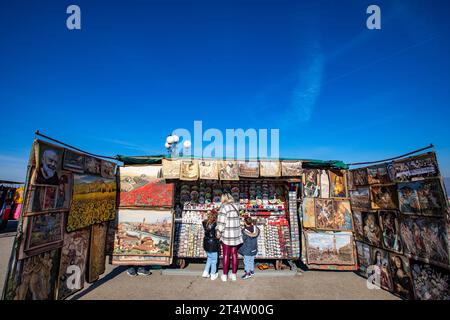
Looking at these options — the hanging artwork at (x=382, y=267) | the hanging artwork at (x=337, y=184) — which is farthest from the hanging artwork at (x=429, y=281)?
the hanging artwork at (x=337, y=184)

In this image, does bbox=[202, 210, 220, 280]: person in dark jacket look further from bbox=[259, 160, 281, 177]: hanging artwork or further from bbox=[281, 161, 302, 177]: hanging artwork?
bbox=[281, 161, 302, 177]: hanging artwork

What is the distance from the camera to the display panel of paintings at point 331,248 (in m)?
5.18

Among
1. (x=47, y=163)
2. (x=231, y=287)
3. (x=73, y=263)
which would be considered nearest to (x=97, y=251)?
(x=73, y=263)

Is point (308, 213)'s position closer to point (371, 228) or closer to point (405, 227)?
point (371, 228)

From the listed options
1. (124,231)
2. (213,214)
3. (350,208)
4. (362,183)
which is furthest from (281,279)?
(124,231)

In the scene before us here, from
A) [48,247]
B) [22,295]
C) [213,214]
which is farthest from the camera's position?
[213,214]

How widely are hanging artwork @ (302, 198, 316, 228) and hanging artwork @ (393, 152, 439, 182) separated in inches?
80.7

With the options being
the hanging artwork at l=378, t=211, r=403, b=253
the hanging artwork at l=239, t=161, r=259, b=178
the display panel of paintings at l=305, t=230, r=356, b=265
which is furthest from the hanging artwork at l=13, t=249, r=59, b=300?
the hanging artwork at l=378, t=211, r=403, b=253

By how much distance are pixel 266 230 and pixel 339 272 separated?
6.94 feet

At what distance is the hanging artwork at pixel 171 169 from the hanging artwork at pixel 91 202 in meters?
1.31

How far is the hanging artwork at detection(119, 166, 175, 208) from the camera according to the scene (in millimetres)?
5242

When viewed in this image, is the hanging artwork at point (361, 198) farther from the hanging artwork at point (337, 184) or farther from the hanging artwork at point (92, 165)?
the hanging artwork at point (92, 165)

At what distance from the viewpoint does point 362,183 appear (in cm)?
492
